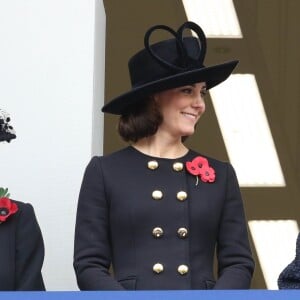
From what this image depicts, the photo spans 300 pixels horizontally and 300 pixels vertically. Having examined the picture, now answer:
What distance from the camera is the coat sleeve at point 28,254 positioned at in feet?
10.6

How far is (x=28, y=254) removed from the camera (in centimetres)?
327

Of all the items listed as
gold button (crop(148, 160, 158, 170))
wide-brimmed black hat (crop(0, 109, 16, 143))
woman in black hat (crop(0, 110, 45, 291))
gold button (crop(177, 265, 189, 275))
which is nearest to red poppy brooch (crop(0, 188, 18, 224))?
woman in black hat (crop(0, 110, 45, 291))

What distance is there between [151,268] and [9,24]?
4.99 feet

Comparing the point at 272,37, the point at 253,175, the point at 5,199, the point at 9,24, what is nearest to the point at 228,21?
the point at 272,37

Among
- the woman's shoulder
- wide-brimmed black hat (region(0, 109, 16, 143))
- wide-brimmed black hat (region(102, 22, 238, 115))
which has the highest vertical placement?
wide-brimmed black hat (region(102, 22, 238, 115))

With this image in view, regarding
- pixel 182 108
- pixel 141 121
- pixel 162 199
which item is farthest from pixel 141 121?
pixel 162 199

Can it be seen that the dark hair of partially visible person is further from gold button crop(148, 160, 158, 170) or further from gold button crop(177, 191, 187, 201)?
gold button crop(177, 191, 187, 201)

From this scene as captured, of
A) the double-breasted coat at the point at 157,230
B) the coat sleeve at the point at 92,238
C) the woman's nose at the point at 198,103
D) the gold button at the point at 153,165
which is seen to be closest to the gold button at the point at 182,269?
the double-breasted coat at the point at 157,230

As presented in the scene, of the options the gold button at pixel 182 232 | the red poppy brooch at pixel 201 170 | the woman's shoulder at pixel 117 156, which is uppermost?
the woman's shoulder at pixel 117 156

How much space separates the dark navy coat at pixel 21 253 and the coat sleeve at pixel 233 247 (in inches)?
22.0

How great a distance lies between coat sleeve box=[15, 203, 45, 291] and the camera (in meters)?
3.22

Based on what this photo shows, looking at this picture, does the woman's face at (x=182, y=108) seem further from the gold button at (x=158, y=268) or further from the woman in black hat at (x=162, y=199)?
the gold button at (x=158, y=268)

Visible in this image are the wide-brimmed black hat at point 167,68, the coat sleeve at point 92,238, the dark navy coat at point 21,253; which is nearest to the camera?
the coat sleeve at point 92,238

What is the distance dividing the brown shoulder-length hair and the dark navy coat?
434 mm
